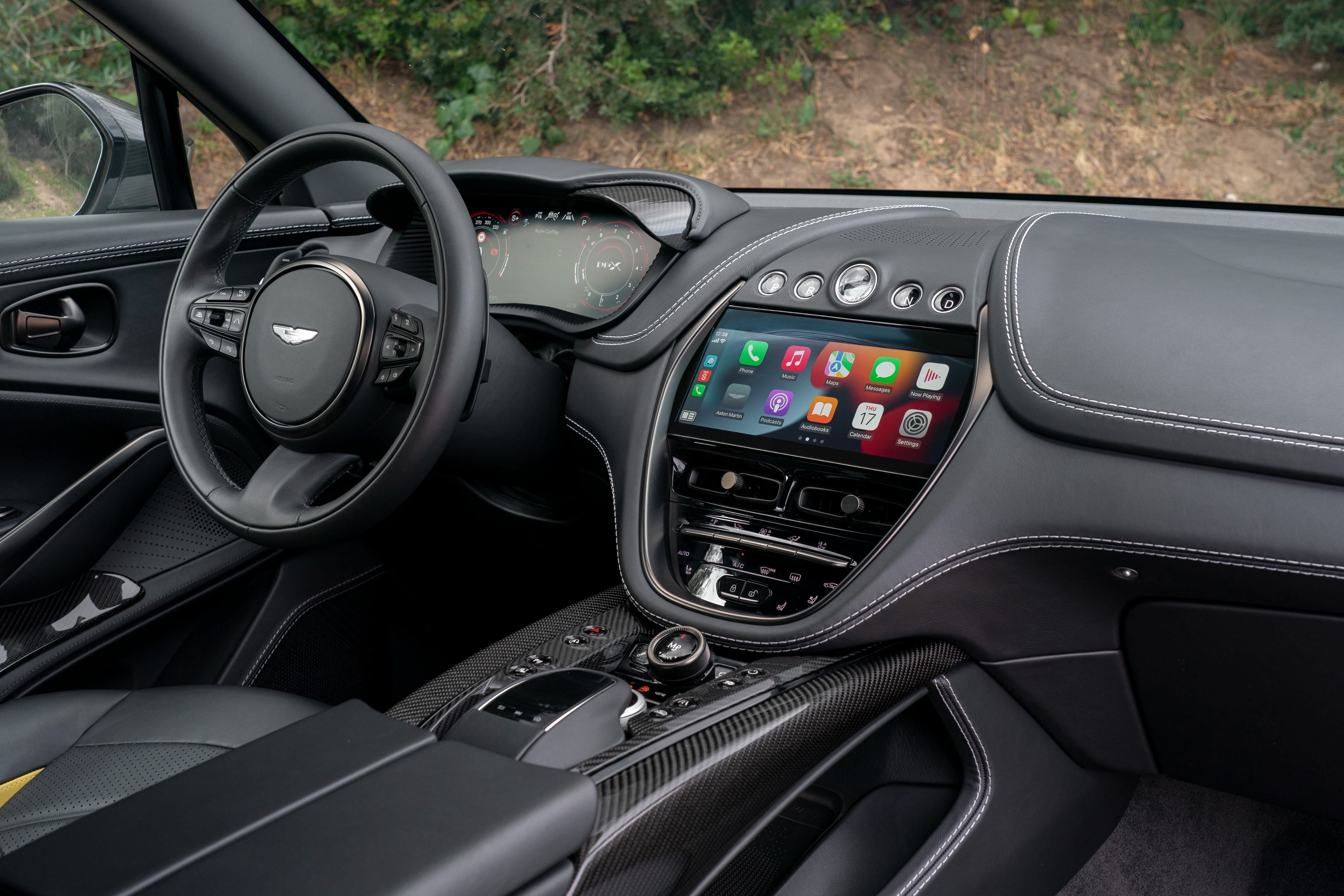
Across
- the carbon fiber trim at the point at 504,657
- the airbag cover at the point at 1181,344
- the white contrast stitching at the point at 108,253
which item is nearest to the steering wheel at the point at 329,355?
the carbon fiber trim at the point at 504,657

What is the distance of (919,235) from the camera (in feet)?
4.77

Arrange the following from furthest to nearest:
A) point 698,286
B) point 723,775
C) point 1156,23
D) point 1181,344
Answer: point 1156,23 → point 698,286 → point 1181,344 → point 723,775

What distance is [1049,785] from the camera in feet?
4.65

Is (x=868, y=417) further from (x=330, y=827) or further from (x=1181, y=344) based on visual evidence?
(x=330, y=827)

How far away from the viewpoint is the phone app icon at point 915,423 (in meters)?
1.24

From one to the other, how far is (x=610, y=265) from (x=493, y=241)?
0.28 meters

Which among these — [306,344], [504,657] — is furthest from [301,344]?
[504,657]

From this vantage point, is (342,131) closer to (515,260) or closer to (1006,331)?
(515,260)

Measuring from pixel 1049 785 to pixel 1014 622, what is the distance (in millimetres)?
352

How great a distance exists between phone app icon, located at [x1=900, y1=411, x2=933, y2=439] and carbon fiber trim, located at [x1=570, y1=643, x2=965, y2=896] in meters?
0.27

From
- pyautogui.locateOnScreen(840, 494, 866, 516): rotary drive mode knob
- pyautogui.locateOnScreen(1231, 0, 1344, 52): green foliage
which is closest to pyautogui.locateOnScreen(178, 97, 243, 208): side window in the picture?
pyautogui.locateOnScreen(840, 494, 866, 516): rotary drive mode knob

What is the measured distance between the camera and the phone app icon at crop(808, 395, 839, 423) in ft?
4.31

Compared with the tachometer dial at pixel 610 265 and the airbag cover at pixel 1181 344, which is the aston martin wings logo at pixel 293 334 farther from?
the airbag cover at pixel 1181 344

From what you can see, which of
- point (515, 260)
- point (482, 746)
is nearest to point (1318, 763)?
point (482, 746)
